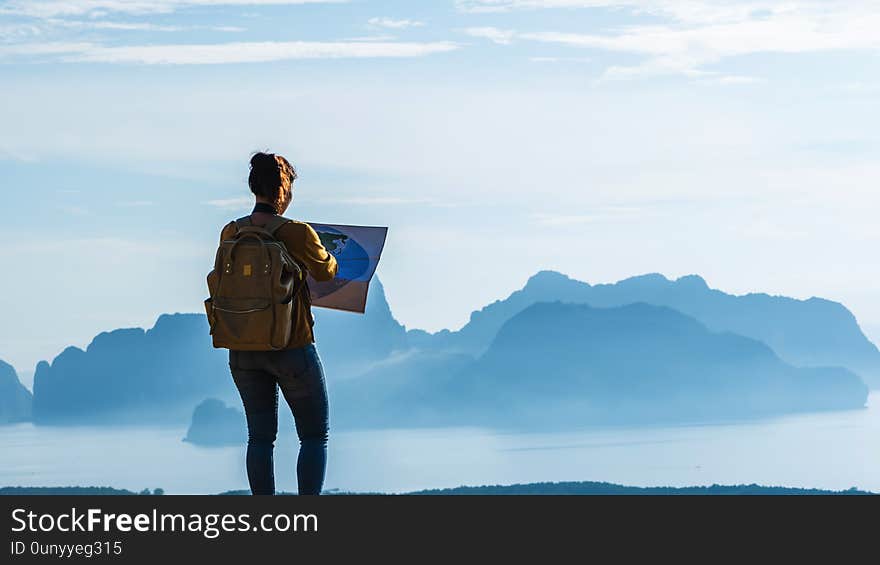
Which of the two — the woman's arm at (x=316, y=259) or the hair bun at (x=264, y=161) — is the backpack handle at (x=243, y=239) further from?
the hair bun at (x=264, y=161)

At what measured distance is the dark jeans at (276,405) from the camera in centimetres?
640

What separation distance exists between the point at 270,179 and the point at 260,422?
127cm

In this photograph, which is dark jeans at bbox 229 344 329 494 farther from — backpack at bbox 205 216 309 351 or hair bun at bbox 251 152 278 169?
hair bun at bbox 251 152 278 169

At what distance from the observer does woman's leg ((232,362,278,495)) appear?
21.2 ft

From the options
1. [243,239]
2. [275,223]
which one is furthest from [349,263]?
[243,239]

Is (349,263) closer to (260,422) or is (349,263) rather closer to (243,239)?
(243,239)

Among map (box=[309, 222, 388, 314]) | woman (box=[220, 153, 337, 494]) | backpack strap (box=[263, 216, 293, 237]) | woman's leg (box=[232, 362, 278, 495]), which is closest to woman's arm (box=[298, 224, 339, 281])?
woman (box=[220, 153, 337, 494])
